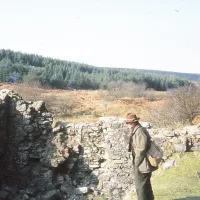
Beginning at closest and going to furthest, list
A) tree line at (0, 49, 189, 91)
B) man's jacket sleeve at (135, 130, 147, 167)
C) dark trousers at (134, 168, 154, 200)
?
1. man's jacket sleeve at (135, 130, 147, 167)
2. dark trousers at (134, 168, 154, 200)
3. tree line at (0, 49, 189, 91)

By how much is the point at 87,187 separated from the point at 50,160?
58.1 inches

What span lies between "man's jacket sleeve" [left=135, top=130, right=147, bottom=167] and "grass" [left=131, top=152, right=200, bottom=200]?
7.78 ft

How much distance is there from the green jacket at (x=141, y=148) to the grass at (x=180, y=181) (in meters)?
2.23

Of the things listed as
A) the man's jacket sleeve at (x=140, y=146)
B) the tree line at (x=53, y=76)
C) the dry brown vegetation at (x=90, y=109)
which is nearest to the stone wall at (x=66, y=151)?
the man's jacket sleeve at (x=140, y=146)

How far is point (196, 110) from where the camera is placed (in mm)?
21156

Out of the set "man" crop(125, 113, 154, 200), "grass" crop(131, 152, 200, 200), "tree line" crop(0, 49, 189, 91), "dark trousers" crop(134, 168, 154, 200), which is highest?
"tree line" crop(0, 49, 189, 91)

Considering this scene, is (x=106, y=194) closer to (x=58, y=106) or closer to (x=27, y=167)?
(x=27, y=167)

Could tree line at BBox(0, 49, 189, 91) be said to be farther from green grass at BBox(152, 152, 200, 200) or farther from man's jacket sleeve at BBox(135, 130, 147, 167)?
man's jacket sleeve at BBox(135, 130, 147, 167)

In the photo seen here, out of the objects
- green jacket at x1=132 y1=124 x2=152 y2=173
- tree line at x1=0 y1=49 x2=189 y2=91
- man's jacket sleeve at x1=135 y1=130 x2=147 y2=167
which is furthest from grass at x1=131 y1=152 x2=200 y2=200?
tree line at x1=0 y1=49 x2=189 y2=91

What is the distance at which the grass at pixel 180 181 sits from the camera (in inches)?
348

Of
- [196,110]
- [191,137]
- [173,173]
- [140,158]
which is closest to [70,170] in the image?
[173,173]

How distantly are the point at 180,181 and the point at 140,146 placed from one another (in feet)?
12.7

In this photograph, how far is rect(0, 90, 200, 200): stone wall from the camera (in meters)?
10.8

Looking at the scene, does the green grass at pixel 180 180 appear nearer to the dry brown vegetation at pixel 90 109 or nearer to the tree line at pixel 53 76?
the dry brown vegetation at pixel 90 109
